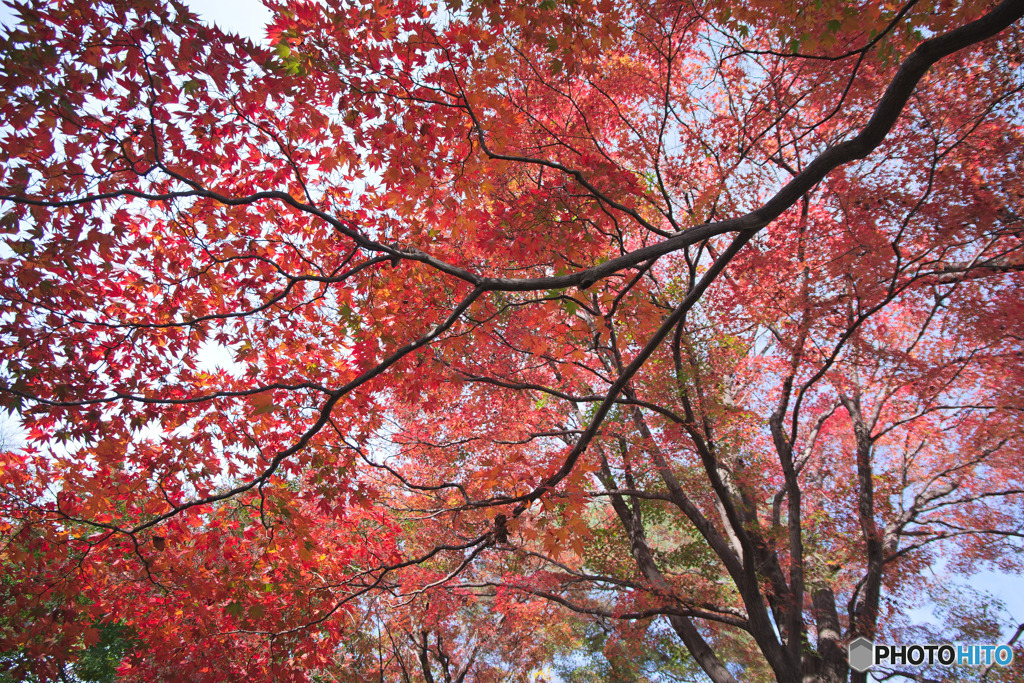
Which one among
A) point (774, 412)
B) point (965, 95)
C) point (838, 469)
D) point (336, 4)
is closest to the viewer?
point (336, 4)

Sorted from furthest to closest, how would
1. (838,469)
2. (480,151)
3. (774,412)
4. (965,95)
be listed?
(838,469) → (774,412) → (965,95) → (480,151)

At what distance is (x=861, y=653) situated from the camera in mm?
7664

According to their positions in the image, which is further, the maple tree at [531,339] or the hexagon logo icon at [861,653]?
the hexagon logo icon at [861,653]

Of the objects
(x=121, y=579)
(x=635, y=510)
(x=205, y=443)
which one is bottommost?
(x=121, y=579)

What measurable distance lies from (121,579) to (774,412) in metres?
10.0

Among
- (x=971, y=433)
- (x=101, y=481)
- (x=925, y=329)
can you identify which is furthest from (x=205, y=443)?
(x=971, y=433)

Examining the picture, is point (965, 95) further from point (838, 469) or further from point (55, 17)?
point (55, 17)

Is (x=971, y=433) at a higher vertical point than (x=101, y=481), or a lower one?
higher

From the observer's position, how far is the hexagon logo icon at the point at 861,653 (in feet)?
25.0

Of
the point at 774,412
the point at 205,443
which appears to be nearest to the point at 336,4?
the point at 205,443

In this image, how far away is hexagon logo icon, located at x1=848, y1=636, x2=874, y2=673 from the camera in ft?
25.0

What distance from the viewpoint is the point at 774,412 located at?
7.87 m

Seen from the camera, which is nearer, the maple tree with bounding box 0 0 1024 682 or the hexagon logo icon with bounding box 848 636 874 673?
the maple tree with bounding box 0 0 1024 682

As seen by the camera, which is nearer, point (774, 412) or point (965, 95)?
point (965, 95)
